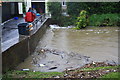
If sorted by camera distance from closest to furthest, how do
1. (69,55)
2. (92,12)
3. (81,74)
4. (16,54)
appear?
(81,74), (16,54), (69,55), (92,12)

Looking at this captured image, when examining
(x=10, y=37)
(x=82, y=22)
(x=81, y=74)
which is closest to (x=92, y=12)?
(x=82, y=22)

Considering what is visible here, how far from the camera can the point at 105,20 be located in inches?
928

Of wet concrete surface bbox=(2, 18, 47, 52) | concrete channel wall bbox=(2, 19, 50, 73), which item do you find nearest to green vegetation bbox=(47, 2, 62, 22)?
wet concrete surface bbox=(2, 18, 47, 52)

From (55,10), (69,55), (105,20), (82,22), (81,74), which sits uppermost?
(55,10)

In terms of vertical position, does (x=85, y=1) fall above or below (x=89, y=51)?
above

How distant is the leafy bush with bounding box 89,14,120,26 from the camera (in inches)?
915

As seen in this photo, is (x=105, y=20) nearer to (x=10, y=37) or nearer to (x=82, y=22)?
(x=82, y=22)

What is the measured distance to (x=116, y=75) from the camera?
20.0 ft

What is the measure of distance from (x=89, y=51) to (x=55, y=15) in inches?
496

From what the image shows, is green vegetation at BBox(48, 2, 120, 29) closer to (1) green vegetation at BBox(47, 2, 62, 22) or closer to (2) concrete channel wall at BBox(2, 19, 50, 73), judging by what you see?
(1) green vegetation at BBox(47, 2, 62, 22)

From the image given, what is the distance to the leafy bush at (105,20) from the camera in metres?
23.2

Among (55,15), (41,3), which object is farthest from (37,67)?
(41,3)

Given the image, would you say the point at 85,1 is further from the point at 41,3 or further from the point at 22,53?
the point at 22,53

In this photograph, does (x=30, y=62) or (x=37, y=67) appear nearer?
(x=37, y=67)
